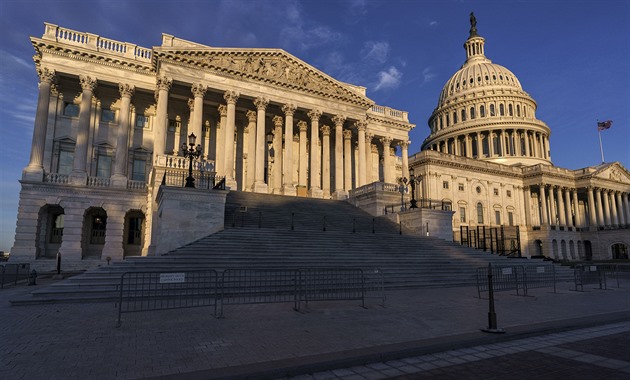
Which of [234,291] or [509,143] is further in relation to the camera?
[509,143]

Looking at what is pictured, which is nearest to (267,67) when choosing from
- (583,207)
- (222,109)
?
(222,109)

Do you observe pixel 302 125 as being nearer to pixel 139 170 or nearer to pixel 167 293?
pixel 139 170

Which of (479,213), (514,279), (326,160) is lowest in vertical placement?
(514,279)

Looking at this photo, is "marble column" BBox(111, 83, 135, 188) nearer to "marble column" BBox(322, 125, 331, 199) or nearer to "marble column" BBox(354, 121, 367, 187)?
"marble column" BBox(322, 125, 331, 199)

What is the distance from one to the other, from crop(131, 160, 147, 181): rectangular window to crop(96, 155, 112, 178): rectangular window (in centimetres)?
214

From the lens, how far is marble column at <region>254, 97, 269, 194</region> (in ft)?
114

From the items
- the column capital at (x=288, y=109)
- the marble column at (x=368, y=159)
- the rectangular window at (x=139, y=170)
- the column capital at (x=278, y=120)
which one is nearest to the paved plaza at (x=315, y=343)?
the rectangular window at (x=139, y=170)

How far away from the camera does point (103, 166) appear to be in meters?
35.8

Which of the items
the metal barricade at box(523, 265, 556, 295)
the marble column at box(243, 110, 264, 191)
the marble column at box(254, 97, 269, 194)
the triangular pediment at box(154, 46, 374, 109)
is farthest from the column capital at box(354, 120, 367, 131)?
the metal barricade at box(523, 265, 556, 295)

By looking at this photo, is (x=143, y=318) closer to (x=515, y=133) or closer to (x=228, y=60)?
(x=228, y=60)

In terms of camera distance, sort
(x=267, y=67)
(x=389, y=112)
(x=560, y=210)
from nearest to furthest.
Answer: (x=267, y=67), (x=389, y=112), (x=560, y=210)

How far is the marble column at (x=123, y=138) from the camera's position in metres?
32.6

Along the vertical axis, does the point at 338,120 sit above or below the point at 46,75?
below

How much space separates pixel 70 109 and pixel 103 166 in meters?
6.23
